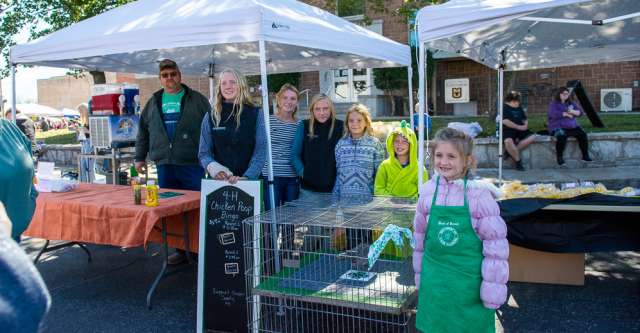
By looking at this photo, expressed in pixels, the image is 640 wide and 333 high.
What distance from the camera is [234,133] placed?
4008 mm

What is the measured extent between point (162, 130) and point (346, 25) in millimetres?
2060

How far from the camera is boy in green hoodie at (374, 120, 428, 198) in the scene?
4.21 meters

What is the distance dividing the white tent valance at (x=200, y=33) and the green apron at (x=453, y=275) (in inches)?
72.1

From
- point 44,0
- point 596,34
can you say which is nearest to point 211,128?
point 596,34

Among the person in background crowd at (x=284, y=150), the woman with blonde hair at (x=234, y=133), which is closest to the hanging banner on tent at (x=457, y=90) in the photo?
the person in background crowd at (x=284, y=150)

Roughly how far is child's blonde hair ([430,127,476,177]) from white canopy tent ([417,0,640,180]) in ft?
4.82

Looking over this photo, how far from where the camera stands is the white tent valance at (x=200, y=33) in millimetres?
3766

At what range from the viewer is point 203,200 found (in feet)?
12.5

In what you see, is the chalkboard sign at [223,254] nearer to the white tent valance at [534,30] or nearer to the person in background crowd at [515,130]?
the white tent valance at [534,30]

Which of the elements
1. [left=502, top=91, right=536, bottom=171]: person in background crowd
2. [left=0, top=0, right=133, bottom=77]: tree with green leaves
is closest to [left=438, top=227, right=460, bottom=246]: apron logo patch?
[left=502, top=91, right=536, bottom=171]: person in background crowd

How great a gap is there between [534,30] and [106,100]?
17.3 feet

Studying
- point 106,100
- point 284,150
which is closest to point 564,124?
point 284,150

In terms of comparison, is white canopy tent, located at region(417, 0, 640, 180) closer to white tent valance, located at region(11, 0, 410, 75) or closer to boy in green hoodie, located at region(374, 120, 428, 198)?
boy in green hoodie, located at region(374, 120, 428, 198)

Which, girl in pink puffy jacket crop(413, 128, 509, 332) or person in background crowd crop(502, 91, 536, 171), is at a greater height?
person in background crowd crop(502, 91, 536, 171)
